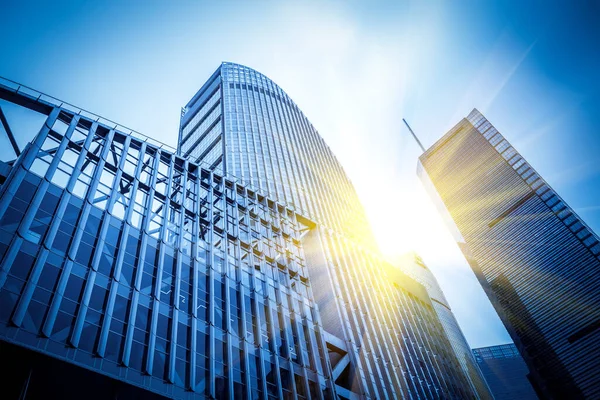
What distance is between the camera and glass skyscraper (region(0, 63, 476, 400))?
71.3ft

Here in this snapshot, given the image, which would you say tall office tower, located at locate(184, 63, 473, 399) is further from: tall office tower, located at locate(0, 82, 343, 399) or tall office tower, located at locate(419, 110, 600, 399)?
tall office tower, located at locate(419, 110, 600, 399)

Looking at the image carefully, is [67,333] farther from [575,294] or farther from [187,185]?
[575,294]

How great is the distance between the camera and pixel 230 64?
13412 cm

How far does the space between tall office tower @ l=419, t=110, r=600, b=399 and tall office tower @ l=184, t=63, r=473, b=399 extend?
34746 mm

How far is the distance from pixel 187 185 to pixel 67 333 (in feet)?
69.3

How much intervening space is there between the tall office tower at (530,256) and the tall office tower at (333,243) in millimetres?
34746

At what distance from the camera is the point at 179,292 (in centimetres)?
2959

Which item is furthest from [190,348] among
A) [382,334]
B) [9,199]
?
[382,334]

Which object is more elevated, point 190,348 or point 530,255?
point 530,255

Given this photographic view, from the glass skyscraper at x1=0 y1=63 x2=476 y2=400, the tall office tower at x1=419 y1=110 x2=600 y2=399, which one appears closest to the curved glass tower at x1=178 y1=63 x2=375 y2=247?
the glass skyscraper at x1=0 y1=63 x2=476 y2=400

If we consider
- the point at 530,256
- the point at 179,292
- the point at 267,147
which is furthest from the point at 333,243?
the point at 530,256

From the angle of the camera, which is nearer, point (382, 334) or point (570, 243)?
point (382, 334)

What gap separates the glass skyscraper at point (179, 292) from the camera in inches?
856

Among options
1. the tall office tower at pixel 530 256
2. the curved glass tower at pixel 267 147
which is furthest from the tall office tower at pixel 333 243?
the tall office tower at pixel 530 256
